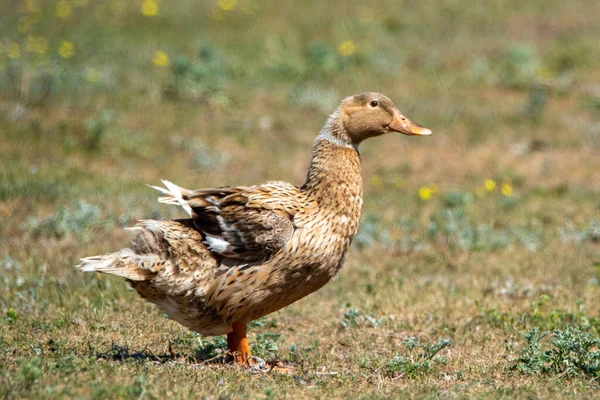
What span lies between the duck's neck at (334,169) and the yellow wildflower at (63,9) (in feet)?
43.6

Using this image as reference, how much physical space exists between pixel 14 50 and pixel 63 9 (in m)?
4.06

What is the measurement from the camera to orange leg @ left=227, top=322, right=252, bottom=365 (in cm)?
634

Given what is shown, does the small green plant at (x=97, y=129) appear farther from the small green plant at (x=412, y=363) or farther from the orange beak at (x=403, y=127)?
the small green plant at (x=412, y=363)

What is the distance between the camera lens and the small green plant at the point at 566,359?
6117 mm

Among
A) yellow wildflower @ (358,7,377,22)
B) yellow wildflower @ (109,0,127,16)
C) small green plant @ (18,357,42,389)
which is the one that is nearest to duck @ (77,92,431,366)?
small green plant @ (18,357,42,389)

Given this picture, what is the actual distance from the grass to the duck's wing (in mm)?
835

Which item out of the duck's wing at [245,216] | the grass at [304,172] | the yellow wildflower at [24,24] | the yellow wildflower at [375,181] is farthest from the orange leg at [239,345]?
the yellow wildflower at [24,24]

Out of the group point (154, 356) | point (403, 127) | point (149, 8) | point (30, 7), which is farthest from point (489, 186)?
point (30, 7)

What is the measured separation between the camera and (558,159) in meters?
13.6

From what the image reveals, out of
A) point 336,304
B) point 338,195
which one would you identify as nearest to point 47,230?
point 336,304

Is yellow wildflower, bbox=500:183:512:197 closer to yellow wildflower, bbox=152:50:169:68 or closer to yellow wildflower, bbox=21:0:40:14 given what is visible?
yellow wildflower, bbox=152:50:169:68

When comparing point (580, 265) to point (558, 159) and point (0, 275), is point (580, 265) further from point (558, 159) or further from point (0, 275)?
point (0, 275)

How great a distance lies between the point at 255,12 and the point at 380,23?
9.24 ft

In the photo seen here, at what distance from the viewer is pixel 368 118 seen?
675cm
